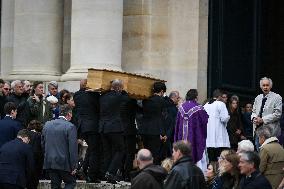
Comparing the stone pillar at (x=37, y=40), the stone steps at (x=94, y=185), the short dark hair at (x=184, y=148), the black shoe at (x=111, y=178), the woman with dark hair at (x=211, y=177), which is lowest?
the stone steps at (x=94, y=185)

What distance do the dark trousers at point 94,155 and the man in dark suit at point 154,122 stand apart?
2.57 ft

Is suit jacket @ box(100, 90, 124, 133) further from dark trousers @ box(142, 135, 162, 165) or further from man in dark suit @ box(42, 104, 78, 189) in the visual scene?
man in dark suit @ box(42, 104, 78, 189)

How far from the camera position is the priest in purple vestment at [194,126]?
61.5ft

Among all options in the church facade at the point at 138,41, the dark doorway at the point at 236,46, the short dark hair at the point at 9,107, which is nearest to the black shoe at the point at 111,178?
the short dark hair at the point at 9,107

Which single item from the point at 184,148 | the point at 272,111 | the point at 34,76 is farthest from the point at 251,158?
the point at 34,76

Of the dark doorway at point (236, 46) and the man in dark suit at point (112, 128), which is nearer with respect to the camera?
the man in dark suit at point (112, 128)

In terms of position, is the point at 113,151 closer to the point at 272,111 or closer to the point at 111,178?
the point at 111,178

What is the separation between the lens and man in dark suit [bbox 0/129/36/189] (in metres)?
17.3

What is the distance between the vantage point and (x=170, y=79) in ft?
77.3

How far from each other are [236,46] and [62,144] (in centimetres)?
772

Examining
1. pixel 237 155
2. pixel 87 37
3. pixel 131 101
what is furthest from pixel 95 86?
pixel 237 155

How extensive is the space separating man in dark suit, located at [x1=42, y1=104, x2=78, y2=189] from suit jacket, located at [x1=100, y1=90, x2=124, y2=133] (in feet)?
2.69

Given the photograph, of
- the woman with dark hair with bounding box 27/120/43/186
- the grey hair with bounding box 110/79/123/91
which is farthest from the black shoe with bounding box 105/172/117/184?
the grey hair with bounding box 110/79/123/91

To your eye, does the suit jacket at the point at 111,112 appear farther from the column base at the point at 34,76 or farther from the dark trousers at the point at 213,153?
the column base at the point at 34,76
